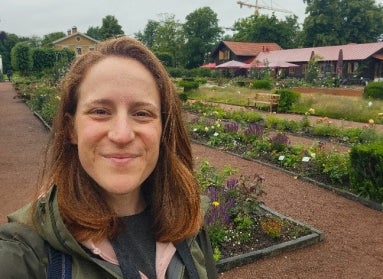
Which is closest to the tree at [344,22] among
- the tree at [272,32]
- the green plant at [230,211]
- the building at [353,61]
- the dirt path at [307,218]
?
the tree at [272,32]

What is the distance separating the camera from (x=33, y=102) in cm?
1991

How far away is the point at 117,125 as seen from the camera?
4.33 ft

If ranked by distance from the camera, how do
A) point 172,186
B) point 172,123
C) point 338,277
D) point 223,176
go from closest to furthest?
point 172,123, point 172,186, point 338,277, point 223,176

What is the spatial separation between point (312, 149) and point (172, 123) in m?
7.34

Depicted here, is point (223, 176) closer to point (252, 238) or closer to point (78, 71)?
point (252, 238)

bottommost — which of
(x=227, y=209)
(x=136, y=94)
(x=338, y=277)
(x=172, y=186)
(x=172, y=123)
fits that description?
(x=338, y=277)

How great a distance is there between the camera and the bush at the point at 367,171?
6332mm

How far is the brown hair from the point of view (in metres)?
1.33

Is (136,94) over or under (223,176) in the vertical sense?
over

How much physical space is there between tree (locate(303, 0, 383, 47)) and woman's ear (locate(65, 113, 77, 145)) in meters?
58.5

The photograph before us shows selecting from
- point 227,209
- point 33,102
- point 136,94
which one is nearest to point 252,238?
point 227,209

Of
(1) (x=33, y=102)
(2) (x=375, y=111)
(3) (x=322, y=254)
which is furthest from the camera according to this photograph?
(1) (x=33, y=102)

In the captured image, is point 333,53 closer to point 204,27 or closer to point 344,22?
point 344,22

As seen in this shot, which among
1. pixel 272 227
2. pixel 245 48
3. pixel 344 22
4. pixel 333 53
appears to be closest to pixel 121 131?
pixel 272 227
